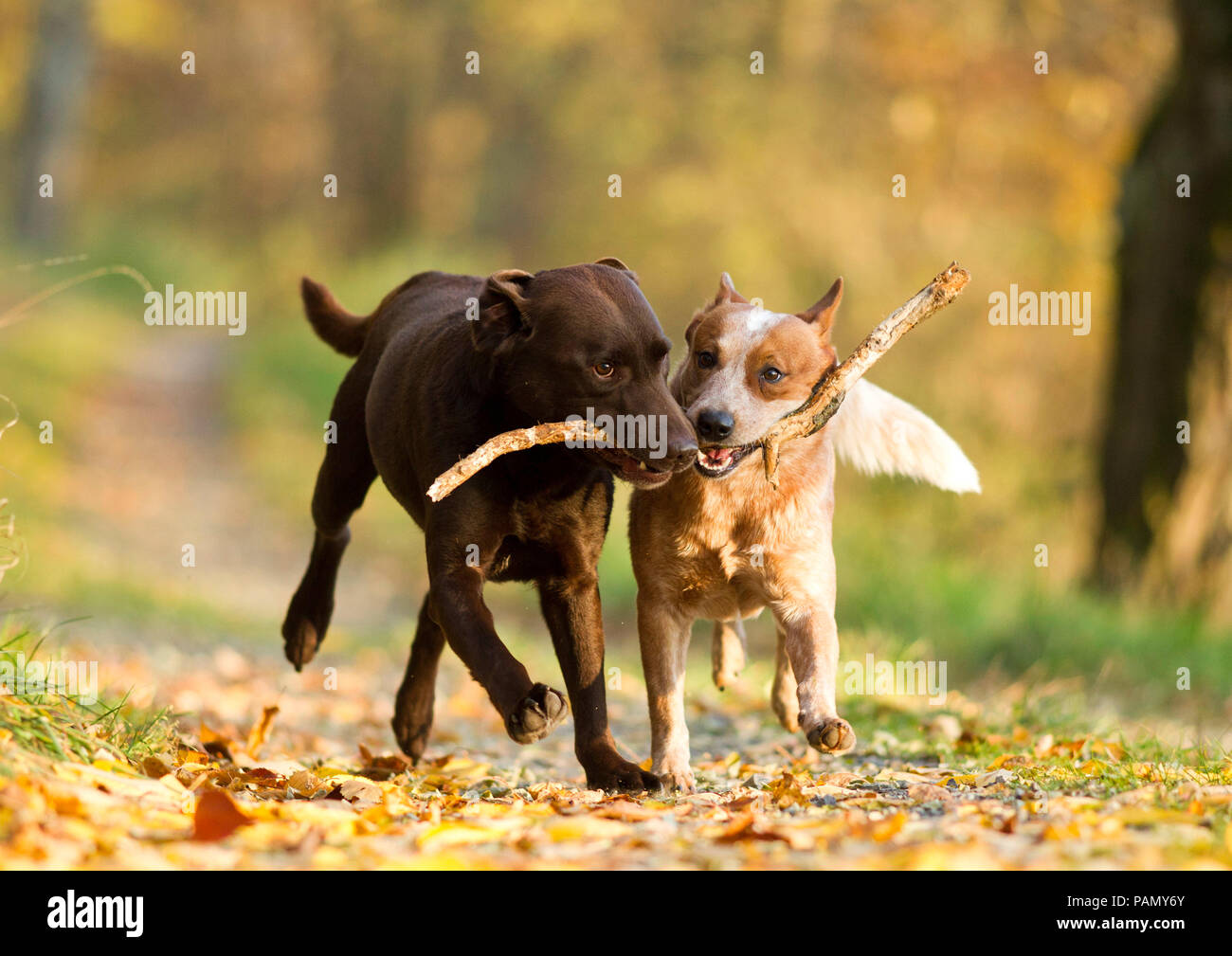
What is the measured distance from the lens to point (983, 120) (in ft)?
50.8

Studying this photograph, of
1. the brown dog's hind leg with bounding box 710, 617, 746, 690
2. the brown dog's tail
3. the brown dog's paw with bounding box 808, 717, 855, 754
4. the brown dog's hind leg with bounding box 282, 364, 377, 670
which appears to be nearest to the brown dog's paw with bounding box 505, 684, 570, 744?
the brown dog's paw with bounding box 808, 717, 855, 754

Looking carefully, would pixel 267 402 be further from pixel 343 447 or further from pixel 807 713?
pixel 807 713

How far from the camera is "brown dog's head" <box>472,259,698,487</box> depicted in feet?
13.5

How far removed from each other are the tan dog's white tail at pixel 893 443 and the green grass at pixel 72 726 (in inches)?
99.9

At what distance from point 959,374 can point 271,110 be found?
19.8 meters

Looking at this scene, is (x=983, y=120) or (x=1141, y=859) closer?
(x=1141, y=859)

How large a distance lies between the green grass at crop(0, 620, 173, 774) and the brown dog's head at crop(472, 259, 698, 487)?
4.89 ft

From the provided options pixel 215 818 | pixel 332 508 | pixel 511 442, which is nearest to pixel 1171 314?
pixel 332 508

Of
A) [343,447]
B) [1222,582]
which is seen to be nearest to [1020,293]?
[1222,582]

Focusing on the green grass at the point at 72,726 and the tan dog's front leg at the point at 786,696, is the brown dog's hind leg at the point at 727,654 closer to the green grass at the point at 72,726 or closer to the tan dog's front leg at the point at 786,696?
the tan dog's front leg at the point at 786,696

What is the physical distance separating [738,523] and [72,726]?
83.3 inches

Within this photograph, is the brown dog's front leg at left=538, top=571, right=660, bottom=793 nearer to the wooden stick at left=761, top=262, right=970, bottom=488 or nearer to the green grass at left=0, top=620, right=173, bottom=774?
the wooden stick at left=761, top=262, right=970, bottom=488

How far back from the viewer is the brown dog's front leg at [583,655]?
4430mm

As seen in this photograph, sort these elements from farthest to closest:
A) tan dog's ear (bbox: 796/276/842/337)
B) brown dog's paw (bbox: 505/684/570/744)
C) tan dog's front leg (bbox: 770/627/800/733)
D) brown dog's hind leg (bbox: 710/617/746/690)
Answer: brown dog's hind leg (bbox: 710/617/746/690)
tan dog's front leg (bbox: 770/627/800/733)
tan dog's ear (bbox: 796/276/842/337)
brown dog's paw (bbox: 505/684/570/744)
